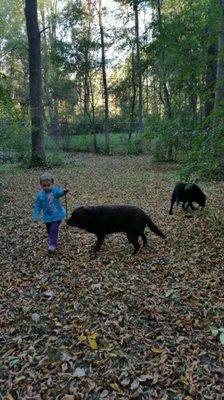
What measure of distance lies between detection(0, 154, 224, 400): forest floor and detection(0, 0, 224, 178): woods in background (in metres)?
1.72

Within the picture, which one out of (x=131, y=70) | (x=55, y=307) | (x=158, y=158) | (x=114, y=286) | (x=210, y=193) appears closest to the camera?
(x=55, y=307)

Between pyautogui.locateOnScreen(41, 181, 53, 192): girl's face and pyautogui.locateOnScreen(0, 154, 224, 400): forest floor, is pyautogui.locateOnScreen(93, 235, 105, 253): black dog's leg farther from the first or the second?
pyautogui.locateOnScreen(41, 181, 53, 192): girl's face

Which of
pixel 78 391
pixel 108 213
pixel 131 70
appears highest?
pixel 131 70

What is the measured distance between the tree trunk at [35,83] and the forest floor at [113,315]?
9.51m

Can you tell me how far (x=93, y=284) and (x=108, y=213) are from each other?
1274 millimetres

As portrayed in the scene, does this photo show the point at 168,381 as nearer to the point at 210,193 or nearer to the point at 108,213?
the point at 108,213

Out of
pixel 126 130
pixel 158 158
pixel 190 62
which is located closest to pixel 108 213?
pixel 190 62

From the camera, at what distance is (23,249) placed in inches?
255

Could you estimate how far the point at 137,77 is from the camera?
88.4 ft

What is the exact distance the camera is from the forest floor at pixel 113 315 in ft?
10.7

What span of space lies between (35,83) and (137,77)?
40.6ft

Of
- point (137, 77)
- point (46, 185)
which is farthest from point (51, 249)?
point (137, 77)

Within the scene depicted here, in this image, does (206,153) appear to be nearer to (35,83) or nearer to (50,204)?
(50,204)

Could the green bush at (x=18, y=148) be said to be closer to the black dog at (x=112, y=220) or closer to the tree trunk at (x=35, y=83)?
the tree trunk at (x=35, y=83)
